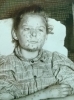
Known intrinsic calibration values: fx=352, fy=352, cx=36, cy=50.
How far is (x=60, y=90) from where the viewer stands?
2.10m

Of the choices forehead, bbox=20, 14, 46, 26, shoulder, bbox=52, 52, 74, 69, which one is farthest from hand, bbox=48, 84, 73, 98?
forehead, bbox=20, 14, 46, 26

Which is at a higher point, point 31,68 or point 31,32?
point 31,32

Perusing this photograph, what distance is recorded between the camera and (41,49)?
6.92ft

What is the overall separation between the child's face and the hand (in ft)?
0.86

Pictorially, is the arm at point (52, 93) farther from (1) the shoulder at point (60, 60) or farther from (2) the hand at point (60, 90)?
(1) the shoulder at point (60, 60)

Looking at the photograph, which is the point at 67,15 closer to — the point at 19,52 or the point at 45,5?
the point at 45,5

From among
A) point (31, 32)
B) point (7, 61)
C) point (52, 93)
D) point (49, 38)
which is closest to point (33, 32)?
point (31, 32)

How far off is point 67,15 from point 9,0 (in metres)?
0.36

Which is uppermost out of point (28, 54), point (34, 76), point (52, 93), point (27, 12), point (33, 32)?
point (27, 12)

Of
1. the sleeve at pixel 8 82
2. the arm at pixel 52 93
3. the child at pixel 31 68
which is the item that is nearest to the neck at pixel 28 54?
the child at pixel 31 68

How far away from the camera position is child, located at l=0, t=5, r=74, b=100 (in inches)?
81.0

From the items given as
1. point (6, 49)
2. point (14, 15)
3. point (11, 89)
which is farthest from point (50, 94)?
point (14, 15)

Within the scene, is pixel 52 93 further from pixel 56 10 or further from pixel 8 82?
pixel 56 10

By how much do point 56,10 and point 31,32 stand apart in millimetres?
216
